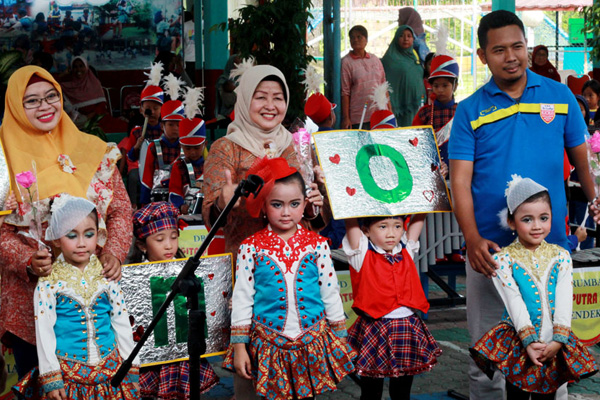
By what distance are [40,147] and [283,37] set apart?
503cm

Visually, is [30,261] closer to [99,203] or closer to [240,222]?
[99,203]

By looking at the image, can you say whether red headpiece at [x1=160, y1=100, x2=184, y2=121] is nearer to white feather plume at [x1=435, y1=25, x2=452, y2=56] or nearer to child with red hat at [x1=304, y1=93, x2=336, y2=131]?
child with red hat at [x1=304, y1=93, x2=336, y2=131]

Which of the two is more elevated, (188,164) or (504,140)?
(504,140)

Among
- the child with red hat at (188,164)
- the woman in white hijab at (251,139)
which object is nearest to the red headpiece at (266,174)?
the woman in white hijab at (251,139)

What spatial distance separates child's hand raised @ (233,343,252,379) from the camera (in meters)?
4.41

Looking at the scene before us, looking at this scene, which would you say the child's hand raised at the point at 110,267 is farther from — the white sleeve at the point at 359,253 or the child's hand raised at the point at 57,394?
the white sleeve at the point at 359,253

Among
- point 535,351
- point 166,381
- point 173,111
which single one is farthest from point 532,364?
point 173,111

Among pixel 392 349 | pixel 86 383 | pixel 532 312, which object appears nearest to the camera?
pixel 86 383

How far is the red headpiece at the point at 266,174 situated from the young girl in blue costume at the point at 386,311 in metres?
0.72

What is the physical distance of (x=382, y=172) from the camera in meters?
5.02

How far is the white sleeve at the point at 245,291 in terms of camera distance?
446 cm

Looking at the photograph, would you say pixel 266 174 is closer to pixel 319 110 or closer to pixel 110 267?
pixel 110 267

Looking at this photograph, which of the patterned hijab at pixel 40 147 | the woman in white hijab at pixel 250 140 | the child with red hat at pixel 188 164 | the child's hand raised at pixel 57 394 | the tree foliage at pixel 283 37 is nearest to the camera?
the child's hand raised at pixel 57 394

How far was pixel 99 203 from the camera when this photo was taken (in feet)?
14.7
